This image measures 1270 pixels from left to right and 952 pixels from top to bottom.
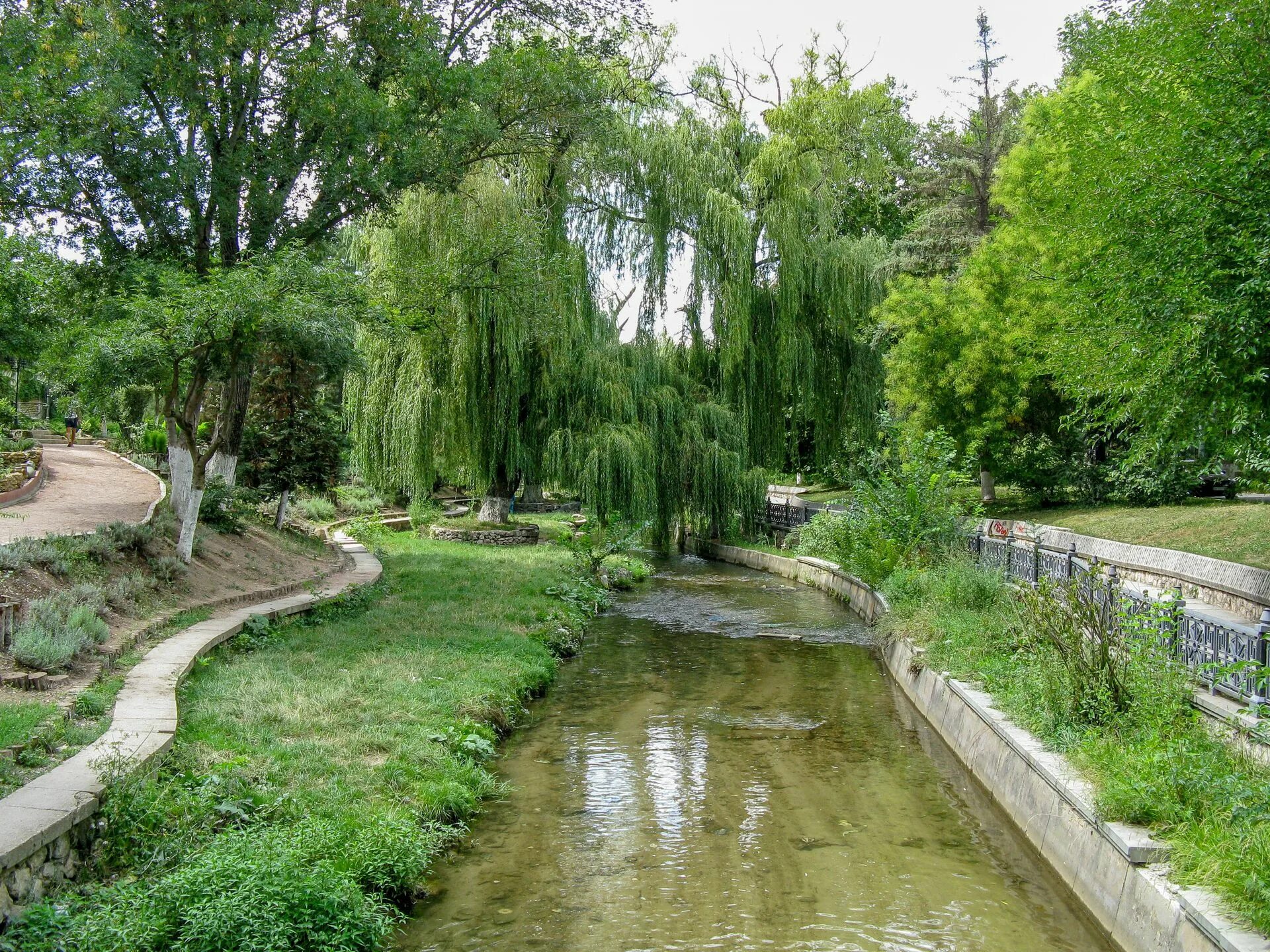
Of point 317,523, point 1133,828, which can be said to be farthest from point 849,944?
point 317,523

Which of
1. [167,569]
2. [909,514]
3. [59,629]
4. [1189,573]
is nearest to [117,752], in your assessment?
[59,629]

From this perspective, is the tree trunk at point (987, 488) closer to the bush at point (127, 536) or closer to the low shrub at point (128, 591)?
the bush at point (127, 536)

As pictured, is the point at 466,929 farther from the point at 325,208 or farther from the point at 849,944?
the point at 325,208

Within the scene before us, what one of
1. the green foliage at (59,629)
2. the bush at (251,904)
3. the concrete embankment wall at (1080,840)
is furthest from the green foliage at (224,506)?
the concrete embankment wall at (1080,840)

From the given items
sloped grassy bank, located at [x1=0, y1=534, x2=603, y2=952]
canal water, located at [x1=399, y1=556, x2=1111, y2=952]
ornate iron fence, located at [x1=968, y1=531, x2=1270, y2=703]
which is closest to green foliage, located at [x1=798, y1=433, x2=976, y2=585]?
canal water, located at [x1=399, y1=556, x2=1111, y2=952]

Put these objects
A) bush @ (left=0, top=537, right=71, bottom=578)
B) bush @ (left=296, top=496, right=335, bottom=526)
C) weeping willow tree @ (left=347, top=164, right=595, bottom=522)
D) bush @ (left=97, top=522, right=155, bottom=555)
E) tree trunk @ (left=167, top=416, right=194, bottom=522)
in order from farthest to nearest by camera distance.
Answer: bush @ (left=296, top=496, right=335, bottom=526)
weeping willow tree @ (left=347, top=164, right=595, bottom=522)
tree trunk @ (left=167, top=416, right=194, bottom=522)
bush @ (left=97, top=522, right=155, bottom=555)
bush @ (left=0, top=537, right=71, bottom=578)

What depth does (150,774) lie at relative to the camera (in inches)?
239

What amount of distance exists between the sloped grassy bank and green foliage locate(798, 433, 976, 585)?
22.9 ft

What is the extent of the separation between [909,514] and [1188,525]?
779cm

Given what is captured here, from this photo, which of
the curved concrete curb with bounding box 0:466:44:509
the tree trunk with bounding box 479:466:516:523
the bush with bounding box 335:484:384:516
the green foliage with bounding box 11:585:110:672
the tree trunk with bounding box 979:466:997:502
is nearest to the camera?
the green foliage with bounding box 11:585:110:672

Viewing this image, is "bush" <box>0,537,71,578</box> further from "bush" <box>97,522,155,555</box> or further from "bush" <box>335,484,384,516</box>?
"bush" <box>335,484,384,516</box>

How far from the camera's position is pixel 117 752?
6.01m

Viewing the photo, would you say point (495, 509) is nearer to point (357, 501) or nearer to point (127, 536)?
point (357, 501)

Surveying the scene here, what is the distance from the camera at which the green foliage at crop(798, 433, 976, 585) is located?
16.8m
